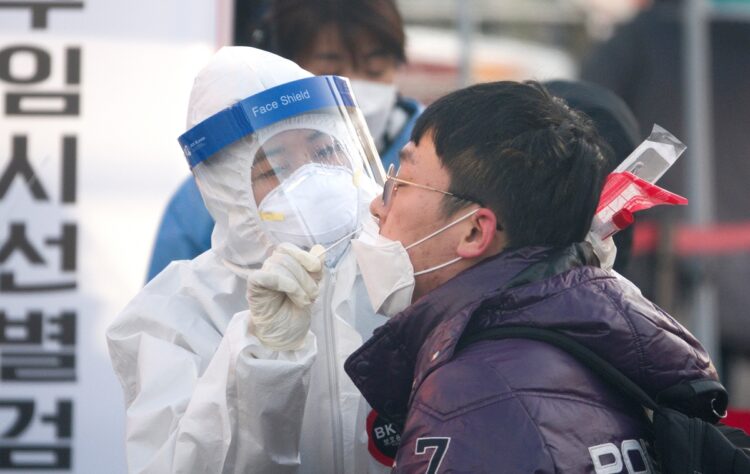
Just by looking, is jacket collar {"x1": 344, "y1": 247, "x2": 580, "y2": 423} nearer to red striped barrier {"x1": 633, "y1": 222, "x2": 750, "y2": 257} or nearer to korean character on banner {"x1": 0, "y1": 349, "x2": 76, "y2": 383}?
korean character on banner {"x1": 0, "y1": 349, "x2": 76, "y2": 383}

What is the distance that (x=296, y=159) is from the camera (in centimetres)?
249

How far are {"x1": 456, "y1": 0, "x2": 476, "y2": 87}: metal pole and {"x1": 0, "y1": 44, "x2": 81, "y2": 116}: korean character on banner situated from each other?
2913mm

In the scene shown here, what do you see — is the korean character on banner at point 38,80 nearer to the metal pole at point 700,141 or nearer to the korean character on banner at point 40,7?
the korean character on banner at point 40,7

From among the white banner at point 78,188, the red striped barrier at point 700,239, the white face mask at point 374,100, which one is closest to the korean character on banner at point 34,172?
the white banner at point 78,188

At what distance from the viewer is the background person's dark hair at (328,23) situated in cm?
353

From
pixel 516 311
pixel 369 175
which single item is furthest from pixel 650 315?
pixel 369 175

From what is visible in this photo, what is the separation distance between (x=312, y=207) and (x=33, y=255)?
1.32m

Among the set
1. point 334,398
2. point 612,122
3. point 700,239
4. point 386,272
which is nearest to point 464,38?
point 700,239

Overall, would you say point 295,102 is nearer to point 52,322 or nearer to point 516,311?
point 516,311

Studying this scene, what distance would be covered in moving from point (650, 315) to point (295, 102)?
2.92 feet

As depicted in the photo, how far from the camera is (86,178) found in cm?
350

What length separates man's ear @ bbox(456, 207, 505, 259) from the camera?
2.05m

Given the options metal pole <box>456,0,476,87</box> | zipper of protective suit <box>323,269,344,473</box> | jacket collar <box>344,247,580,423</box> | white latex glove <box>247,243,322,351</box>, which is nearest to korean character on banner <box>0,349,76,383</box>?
zipper of protective suit <box>323,269,344,473</box>

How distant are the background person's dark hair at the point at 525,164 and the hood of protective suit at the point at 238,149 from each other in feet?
1.44
